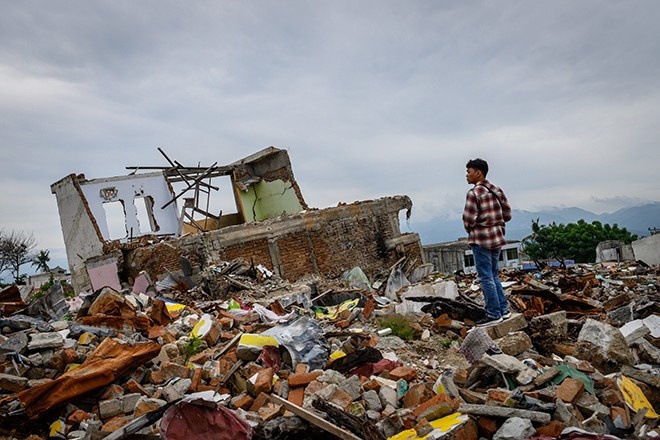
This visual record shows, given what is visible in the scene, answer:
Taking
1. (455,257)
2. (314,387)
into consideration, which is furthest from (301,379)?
(455,257)

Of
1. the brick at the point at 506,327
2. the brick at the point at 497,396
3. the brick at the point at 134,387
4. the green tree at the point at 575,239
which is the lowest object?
the green tree at the point at 575,239

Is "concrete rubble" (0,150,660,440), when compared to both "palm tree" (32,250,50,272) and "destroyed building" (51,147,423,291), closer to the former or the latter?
"destroyed building" (51,147,423,291)

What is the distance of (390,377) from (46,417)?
2.66 metres

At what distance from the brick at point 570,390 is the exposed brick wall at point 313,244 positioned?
29.4 feet

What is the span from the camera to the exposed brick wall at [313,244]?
11117mm

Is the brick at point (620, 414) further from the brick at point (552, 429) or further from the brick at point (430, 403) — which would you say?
the brick at point (430, 403)

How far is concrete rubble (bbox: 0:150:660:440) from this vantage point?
3059mm

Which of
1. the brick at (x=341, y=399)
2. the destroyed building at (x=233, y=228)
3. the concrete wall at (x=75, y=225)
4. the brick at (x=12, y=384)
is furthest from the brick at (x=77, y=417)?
the concrete wall at (x=75, y=225)

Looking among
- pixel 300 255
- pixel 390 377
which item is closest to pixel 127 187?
pixel 300 255

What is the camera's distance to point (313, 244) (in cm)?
1259

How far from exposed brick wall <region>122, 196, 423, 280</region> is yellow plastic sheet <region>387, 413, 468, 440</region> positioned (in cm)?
863

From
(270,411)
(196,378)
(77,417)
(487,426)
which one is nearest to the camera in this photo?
(487,426)

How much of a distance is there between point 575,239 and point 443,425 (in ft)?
120

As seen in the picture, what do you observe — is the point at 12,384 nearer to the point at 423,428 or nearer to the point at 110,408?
the point at 110,408
